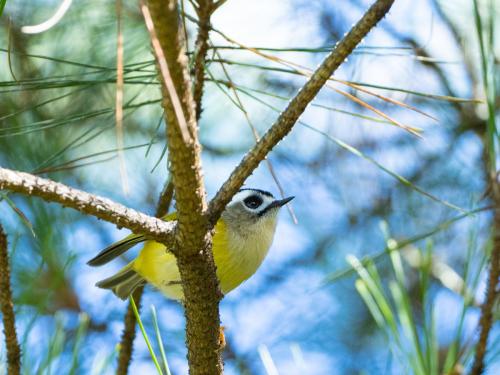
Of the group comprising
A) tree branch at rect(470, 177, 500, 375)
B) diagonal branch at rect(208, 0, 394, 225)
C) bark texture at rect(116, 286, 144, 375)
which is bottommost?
tree branch at rect(470, 177, 500, 375)

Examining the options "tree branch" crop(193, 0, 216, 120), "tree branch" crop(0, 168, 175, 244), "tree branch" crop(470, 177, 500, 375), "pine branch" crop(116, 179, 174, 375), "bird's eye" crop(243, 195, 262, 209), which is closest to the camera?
"tree branch" crop(470, 177, 500, 375)

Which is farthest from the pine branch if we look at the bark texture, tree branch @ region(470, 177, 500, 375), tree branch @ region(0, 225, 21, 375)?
tree branch @ region(470, 177, 500, 375)

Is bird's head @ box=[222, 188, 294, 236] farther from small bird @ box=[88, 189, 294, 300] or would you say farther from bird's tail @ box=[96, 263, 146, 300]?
bird's tail @ box=[96, 263, 146, 300]

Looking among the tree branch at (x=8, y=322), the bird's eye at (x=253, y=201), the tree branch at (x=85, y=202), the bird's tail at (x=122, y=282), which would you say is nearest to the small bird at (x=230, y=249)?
the bird's eye at (x=253, y=201)

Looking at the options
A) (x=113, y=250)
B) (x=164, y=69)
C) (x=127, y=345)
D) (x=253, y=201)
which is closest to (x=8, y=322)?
(x=127, y=345)

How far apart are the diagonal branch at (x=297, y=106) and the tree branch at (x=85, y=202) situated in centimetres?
9

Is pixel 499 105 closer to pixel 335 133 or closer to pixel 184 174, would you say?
pixel 335 133

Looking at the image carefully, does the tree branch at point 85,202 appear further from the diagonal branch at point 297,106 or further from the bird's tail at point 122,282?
the bird's tail at point 122,282

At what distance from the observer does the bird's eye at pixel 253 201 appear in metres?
2.63

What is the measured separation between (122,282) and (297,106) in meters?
1.87

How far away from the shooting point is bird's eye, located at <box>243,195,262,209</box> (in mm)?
2634

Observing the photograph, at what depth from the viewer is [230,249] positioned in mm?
2299

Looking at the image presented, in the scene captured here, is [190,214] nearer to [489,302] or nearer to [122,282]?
[489,302]

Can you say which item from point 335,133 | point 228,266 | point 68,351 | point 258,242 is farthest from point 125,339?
point 335,133
